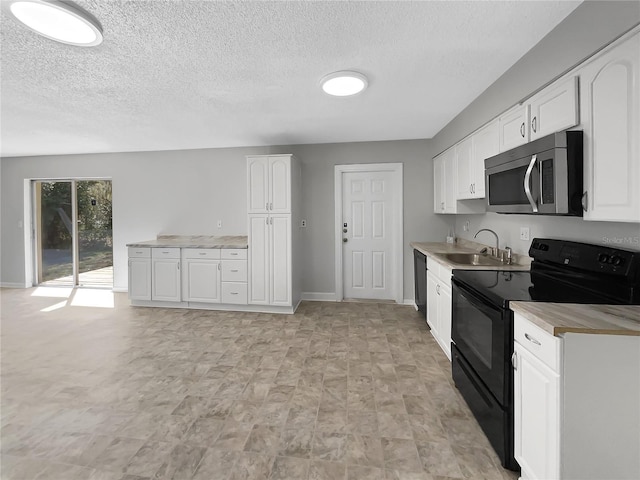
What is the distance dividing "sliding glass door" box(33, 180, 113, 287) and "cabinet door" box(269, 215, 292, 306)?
3.29m

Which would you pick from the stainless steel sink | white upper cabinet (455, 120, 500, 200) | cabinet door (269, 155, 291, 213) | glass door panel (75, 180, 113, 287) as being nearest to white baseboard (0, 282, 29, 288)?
glass door panel (75, 180, 113, 287)

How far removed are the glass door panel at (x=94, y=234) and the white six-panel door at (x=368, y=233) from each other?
420cm

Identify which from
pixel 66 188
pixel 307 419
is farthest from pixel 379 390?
pixel 66 188

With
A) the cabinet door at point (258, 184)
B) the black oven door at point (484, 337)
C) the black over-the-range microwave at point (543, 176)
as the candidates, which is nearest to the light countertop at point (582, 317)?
the black oven door at point (484, 337)

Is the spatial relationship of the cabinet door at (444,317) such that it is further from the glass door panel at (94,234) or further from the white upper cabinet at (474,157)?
the glass door panel at (94,234)

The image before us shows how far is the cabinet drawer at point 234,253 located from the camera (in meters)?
3.98

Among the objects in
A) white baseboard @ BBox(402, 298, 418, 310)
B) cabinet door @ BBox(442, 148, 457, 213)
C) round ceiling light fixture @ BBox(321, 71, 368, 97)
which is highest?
round ceiling light fixture @ BBox(321, 71, 368, 97)

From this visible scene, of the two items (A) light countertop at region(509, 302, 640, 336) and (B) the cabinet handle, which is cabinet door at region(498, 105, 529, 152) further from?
(B) the cabinet handle

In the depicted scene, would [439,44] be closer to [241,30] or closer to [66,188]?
[241,30]

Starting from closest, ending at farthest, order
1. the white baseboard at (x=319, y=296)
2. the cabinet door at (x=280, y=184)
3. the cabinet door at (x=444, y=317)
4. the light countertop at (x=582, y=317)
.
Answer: the light countertop at (x=582, y=317) < the cabinet door at (x=444, y=317) < the cabinet door at (x=280, y=184) < the white baseboard at (x=319, y=296)

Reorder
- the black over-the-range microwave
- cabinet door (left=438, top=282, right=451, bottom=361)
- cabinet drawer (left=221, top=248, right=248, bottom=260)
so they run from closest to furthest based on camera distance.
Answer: the black over-the-range microwave, cabinet door (left=438, top=282, right=451, bottom=361), cabinet drawer (left=221, top=248, right=248, bottom=260)

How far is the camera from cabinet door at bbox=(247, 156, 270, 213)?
12.7ft

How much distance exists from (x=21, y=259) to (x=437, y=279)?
7.05 meters

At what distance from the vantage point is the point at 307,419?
1.86m
